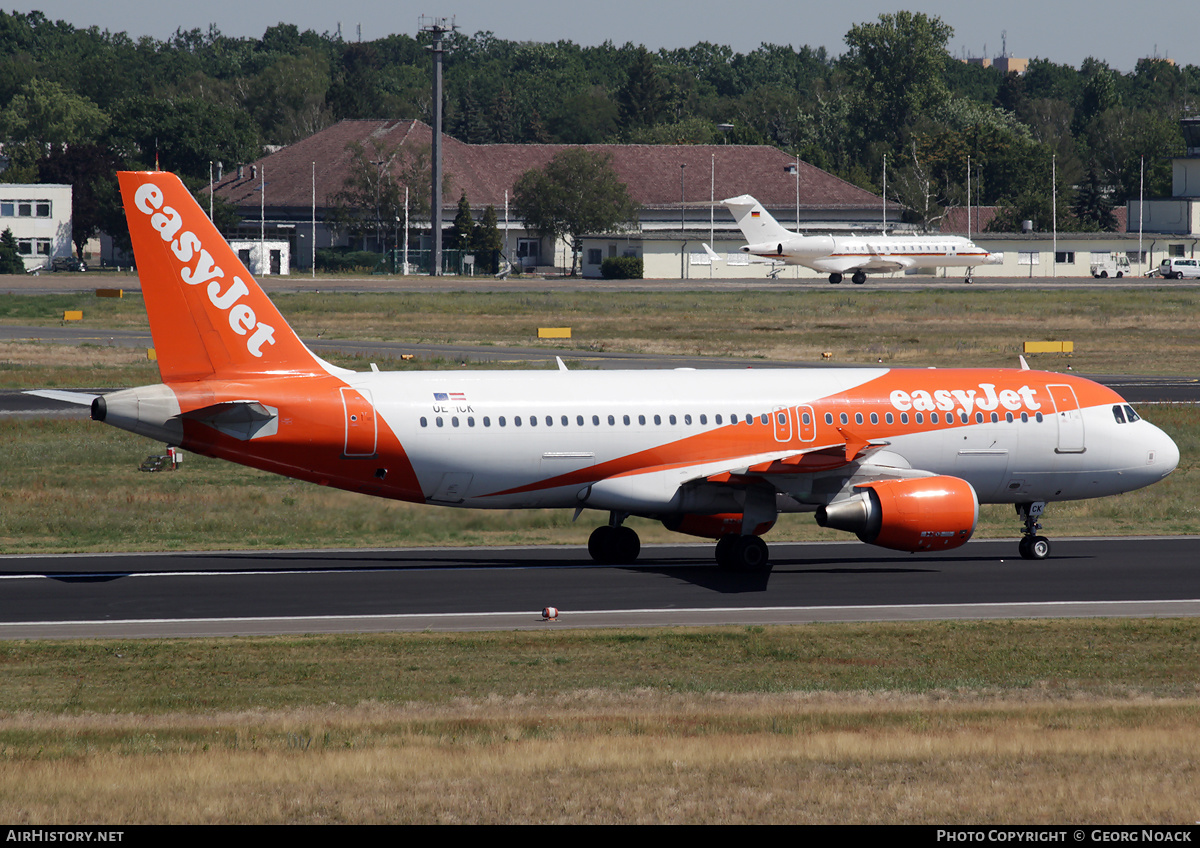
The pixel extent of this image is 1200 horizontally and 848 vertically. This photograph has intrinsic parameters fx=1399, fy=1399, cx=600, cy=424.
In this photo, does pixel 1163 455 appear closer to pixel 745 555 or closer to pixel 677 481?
pixel 745 555

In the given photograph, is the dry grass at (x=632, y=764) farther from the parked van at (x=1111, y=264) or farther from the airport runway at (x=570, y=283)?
the parked van at (x=1111, y=264)

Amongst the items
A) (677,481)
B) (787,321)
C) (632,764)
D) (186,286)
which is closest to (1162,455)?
(677,481)

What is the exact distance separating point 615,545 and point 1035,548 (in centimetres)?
1018

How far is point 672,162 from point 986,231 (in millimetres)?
42231

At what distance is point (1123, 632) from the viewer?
26.0 meters

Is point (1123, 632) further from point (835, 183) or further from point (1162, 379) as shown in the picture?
point (835, 183)

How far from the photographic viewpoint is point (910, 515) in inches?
1181

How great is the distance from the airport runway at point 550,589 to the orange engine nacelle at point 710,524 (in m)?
0.98

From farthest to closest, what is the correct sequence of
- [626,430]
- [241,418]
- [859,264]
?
[859,264], [626,430], [241,418]

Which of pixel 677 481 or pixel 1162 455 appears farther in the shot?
pixel 1162 455

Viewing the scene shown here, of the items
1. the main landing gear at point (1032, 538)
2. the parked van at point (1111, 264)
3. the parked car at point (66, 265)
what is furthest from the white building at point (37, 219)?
the main landing gear at point (1032, 538)

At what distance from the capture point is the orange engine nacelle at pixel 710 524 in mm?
32250

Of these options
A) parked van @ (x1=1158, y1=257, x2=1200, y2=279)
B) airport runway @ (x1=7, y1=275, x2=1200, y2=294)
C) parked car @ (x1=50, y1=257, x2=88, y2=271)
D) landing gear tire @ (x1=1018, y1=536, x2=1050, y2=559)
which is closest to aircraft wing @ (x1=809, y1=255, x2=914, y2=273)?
airport runway @ (x1=7, y1=275, x2=1200, y2=294)
